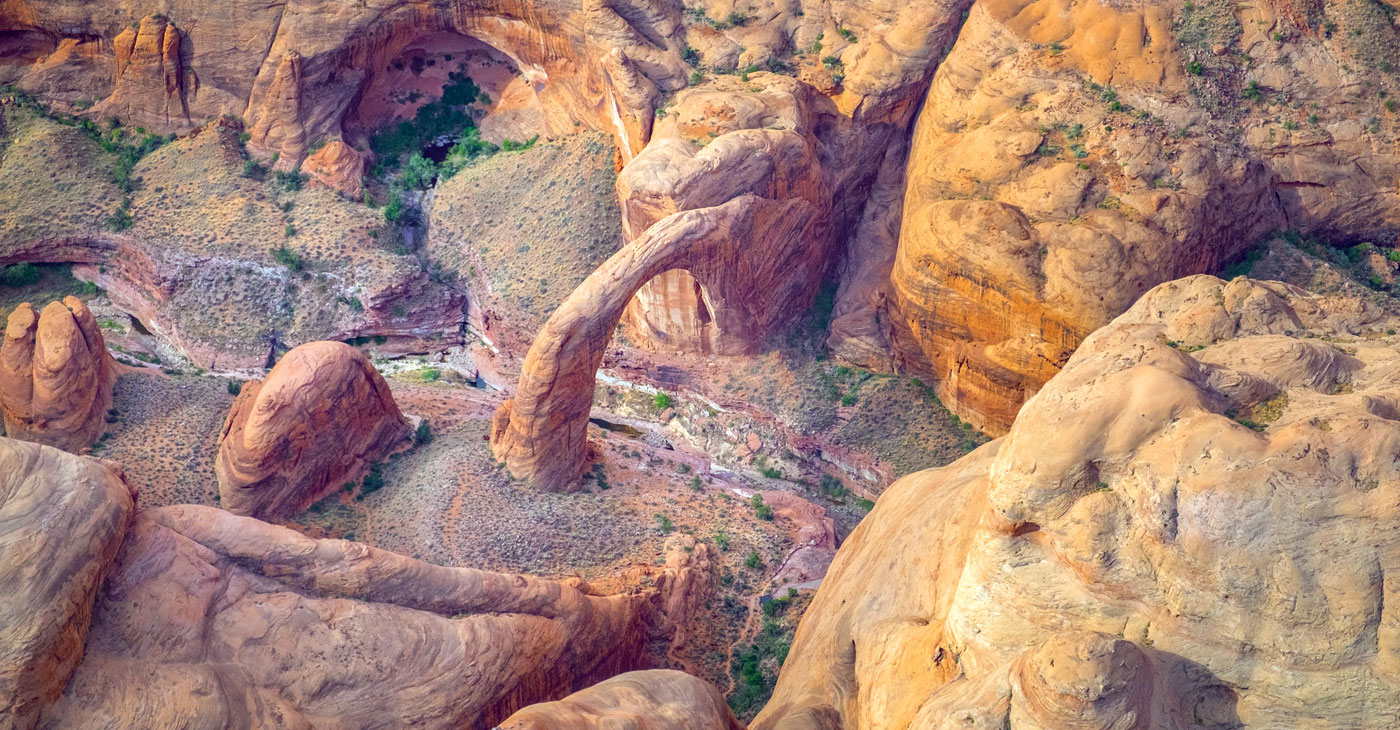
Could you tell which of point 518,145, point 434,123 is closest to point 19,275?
point 434,123

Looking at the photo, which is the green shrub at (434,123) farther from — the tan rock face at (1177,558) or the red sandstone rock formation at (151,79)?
the tan rock face at (1177,558)

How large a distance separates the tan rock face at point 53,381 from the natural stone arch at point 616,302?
9.56m

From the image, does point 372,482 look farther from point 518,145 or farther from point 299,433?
point 518,145

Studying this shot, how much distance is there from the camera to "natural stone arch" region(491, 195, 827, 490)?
Answer: 91.4 feet

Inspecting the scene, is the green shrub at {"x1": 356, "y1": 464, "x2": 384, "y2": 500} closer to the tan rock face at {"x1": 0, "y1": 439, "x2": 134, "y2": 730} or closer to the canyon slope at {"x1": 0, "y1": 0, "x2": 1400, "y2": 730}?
the canyon slope at {"x1": 0, "y1": 0, "x2": 1400, "y2": 730}

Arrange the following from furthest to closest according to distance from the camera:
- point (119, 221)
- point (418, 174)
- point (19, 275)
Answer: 1. point (418, 174)
2. point (119, 221)
3. point (19, 275)

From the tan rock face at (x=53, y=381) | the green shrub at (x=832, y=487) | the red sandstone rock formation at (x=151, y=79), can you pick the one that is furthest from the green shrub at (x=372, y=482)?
the red sandstone rock formation at (x=151, y=79)

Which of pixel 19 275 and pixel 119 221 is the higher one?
pixel 119 221

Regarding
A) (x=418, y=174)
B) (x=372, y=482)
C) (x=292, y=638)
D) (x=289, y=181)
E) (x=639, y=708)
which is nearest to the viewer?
(x=639, y=708)

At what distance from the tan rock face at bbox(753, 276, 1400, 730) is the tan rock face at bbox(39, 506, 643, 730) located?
5666 millimetres

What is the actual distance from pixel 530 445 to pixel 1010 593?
1463cm

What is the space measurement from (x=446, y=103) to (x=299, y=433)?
16.4 m

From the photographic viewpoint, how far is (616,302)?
28.1 m

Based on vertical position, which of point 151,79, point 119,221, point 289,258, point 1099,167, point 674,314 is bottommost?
point 289,258
